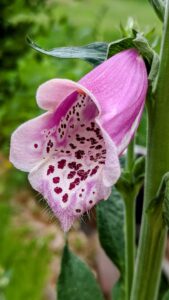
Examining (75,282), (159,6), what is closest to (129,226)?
(75,282)

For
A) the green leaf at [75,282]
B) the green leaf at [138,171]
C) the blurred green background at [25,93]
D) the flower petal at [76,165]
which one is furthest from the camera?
the blurred green background at [25,93]

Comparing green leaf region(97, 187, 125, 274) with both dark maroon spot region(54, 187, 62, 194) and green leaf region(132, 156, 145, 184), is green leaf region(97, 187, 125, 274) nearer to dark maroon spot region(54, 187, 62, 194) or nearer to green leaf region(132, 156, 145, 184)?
green leaf region(132, 156, 145, 184)

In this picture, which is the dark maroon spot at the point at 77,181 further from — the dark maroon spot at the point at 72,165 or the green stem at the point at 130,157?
the green stem at the point at 130,157

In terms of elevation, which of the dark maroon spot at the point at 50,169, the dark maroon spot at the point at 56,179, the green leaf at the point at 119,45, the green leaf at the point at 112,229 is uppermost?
the green leaf at the point at 119,45

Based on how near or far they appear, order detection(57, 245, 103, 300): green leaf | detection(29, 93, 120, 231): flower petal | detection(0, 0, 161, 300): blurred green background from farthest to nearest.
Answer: detection(0, 0, 161, 300): blurred green background
detection(57, 245, 103, 300): green leaf
detection(29, 93, 120, 231): flower petal

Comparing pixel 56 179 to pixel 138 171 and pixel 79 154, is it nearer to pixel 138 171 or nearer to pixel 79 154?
pixel 79 154

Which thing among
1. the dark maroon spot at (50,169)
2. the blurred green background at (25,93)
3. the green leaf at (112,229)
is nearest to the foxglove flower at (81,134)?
the dark maroon spot at (50,169)

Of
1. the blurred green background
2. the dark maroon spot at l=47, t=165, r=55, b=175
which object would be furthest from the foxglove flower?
the blurred green background
